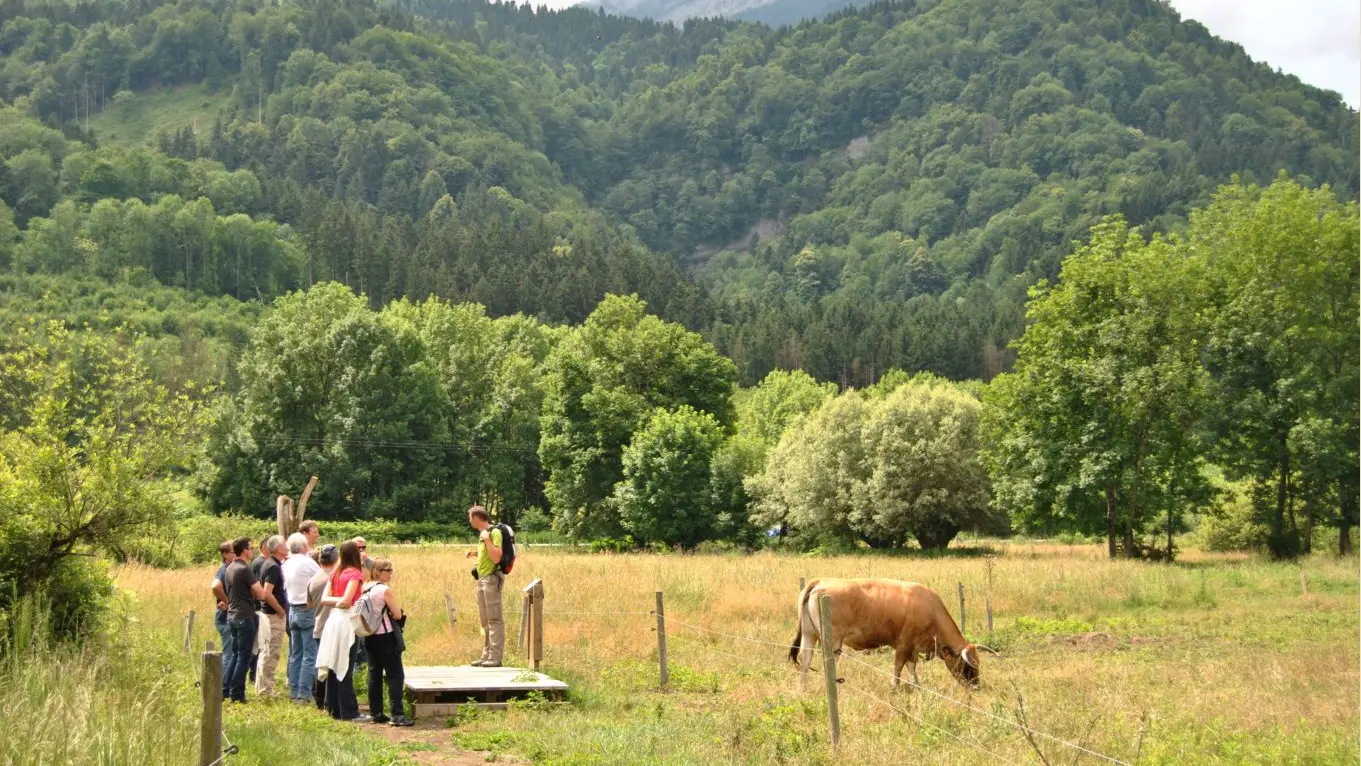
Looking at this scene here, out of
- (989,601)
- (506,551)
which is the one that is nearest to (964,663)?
(506,551)

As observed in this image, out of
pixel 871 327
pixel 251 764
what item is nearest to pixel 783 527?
pixel 251 764

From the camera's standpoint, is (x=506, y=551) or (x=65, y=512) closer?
(x=65, y=512)

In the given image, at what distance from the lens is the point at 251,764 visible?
11.0m

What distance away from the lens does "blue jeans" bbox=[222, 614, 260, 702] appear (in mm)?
15648

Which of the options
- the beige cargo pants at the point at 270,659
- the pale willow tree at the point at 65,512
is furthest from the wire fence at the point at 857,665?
the pale willow tree at the point at 65,512

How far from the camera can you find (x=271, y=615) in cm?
1655

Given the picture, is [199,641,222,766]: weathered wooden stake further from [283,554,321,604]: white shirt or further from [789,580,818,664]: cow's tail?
[789,580,818,664]: cow's tail

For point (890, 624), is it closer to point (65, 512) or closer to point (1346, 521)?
point (65, 512)

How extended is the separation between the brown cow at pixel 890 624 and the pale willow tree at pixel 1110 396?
29.2 meters

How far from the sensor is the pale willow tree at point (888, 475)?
5372 cm

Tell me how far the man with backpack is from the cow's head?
229 inches

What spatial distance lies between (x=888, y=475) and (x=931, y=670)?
36.2 m

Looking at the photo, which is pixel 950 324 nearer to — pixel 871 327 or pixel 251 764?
pixel 871 327

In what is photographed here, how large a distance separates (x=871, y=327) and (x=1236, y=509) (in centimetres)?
10017
